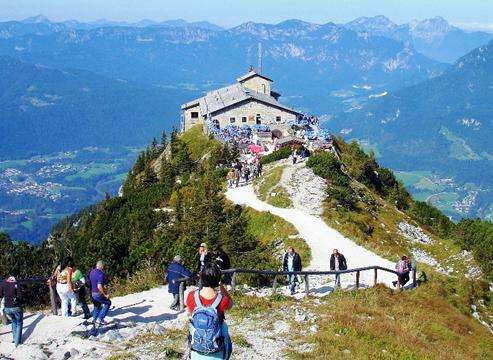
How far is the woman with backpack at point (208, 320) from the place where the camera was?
1063cm

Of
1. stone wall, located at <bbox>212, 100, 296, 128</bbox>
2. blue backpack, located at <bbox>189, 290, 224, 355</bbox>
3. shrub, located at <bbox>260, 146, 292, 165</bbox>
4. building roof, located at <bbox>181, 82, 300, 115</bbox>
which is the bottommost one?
blue backpack, located at <bbox>189, 290, 224, 355</bbox>

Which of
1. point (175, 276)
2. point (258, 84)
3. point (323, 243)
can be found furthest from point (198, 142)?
point (175, 276)

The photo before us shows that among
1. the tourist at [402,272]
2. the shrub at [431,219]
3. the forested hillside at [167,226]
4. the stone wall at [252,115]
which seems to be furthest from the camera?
the stone wall at [252,115]

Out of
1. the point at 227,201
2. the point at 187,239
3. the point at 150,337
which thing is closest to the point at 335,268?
the point at 187,239

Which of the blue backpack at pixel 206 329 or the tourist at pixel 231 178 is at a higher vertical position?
the tourist at pixel 231 178

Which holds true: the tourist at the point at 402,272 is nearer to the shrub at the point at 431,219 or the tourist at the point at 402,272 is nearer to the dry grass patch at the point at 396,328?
the dry grass patch at the point at 396,328

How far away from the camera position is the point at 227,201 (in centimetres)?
4572

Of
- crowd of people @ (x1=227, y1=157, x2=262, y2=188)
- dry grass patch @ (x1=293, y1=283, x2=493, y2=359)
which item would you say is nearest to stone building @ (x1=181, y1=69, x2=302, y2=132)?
crowd of people @ (x1=227, y1=157, x2=262, y2=188)

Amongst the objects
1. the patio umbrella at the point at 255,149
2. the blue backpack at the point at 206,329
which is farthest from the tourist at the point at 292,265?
the patio umbrella at the point at 255,149

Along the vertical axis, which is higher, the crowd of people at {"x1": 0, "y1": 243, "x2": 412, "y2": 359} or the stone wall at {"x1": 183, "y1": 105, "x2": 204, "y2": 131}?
the stone wall at {"x1": 183, "y1": 105, "x2": 204, "y2": 131}

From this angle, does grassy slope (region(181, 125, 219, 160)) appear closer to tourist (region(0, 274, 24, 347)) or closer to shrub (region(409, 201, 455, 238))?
shrub (region(409, 201, 455, 238))

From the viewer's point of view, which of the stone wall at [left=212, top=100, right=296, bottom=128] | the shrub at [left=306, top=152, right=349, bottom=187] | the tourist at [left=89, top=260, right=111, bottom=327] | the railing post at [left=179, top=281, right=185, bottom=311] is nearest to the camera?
the tourist at [left=89, top=260, right=111, bottom=327]

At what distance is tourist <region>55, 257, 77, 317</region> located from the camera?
18.0m

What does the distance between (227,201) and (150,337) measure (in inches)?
1154
